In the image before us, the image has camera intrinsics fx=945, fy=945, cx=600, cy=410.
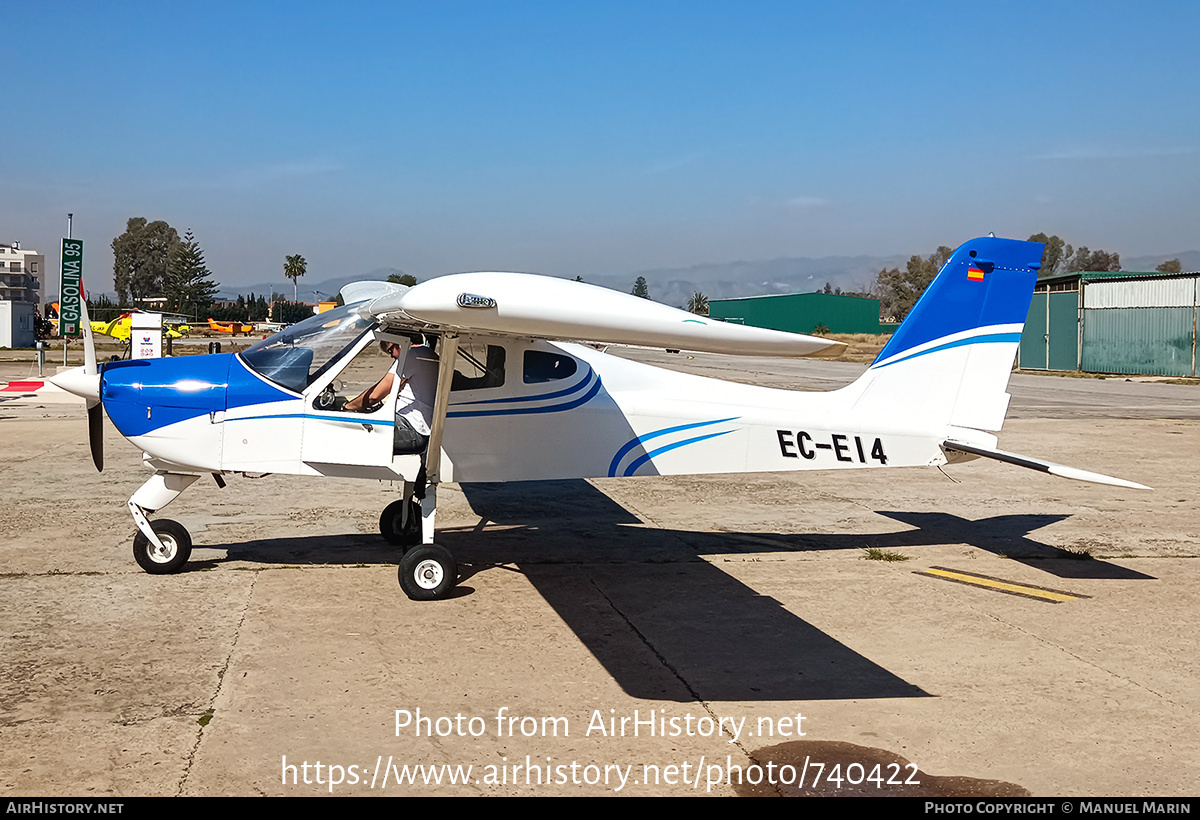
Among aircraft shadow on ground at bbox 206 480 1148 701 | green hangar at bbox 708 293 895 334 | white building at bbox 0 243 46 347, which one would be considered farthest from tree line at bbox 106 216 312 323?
aircraft shadow on ground at bbox 206 480 1148 701

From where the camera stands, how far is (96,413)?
293 inches

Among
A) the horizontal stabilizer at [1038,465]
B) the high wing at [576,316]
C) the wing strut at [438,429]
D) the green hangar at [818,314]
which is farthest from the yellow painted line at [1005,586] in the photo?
the green hangar at [818,314]

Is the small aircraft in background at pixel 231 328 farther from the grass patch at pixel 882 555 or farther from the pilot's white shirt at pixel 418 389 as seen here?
the grass patch at pixel 882 555

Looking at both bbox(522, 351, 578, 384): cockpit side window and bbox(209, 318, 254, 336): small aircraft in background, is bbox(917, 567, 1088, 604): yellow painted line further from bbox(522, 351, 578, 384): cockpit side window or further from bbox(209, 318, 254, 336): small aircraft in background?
bbox(209, 318, 254, 336): small aircraft in background

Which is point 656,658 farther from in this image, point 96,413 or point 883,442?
point 96,413

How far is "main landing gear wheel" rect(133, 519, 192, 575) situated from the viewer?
7254 millimetres

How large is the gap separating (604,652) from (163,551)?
3722 millimetres

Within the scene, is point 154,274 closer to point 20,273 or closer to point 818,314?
point 20,273

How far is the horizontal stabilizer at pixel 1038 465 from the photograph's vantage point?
689cm

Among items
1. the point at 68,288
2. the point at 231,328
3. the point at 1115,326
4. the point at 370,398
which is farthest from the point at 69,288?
the point at 231,328

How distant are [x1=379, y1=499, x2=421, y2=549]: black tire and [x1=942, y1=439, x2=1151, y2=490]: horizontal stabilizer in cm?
463

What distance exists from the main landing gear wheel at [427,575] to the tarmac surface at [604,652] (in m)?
0.13

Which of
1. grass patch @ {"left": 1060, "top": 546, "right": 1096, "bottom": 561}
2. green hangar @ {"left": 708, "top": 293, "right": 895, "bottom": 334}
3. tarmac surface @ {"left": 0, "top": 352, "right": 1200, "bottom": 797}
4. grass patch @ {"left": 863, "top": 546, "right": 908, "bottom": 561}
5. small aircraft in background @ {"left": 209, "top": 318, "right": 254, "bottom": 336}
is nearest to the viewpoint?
tarmac surface @ {"left": 0, "top": 352, "right": 1200, "bottom": 797}

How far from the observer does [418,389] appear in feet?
23.8
